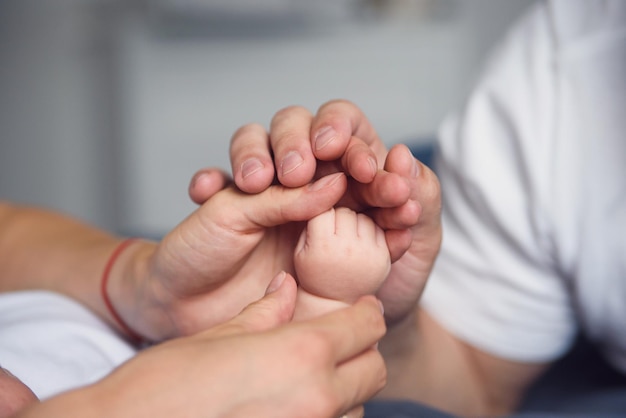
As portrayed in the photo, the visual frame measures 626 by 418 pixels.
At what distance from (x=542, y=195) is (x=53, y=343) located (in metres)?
0.51

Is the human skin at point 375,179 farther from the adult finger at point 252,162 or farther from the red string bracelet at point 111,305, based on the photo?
the red string bracelet at point 111,305

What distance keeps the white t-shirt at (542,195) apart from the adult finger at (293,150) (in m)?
0.29

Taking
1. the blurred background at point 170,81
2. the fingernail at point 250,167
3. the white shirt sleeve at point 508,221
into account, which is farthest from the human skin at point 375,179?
the blurred background at point 170,81

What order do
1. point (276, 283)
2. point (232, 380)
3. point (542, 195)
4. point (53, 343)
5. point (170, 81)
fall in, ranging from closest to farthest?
point (232, 380), point (276, 283), point (53, 343), point (542, 195), point (170, 81)

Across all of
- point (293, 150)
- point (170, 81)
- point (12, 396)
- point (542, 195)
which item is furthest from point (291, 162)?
point (170, 81)

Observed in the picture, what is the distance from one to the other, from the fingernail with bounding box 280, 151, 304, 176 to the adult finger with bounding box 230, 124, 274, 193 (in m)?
0.02

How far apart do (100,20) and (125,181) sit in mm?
515

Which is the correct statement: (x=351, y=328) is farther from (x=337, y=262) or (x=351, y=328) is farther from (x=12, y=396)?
(x=12, y=396)

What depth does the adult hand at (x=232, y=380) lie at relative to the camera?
34 centimetres

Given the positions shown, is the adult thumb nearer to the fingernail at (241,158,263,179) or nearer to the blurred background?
the fingernail at (241,158,263,179)

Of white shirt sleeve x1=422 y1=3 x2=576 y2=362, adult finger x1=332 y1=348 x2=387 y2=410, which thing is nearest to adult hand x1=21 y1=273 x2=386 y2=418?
adult finger x1=332 y1=348 x2=387 y2=410

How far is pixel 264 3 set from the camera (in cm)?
191

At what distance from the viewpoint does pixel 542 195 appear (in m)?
0.70

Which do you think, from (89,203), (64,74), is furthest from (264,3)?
(89,203)
